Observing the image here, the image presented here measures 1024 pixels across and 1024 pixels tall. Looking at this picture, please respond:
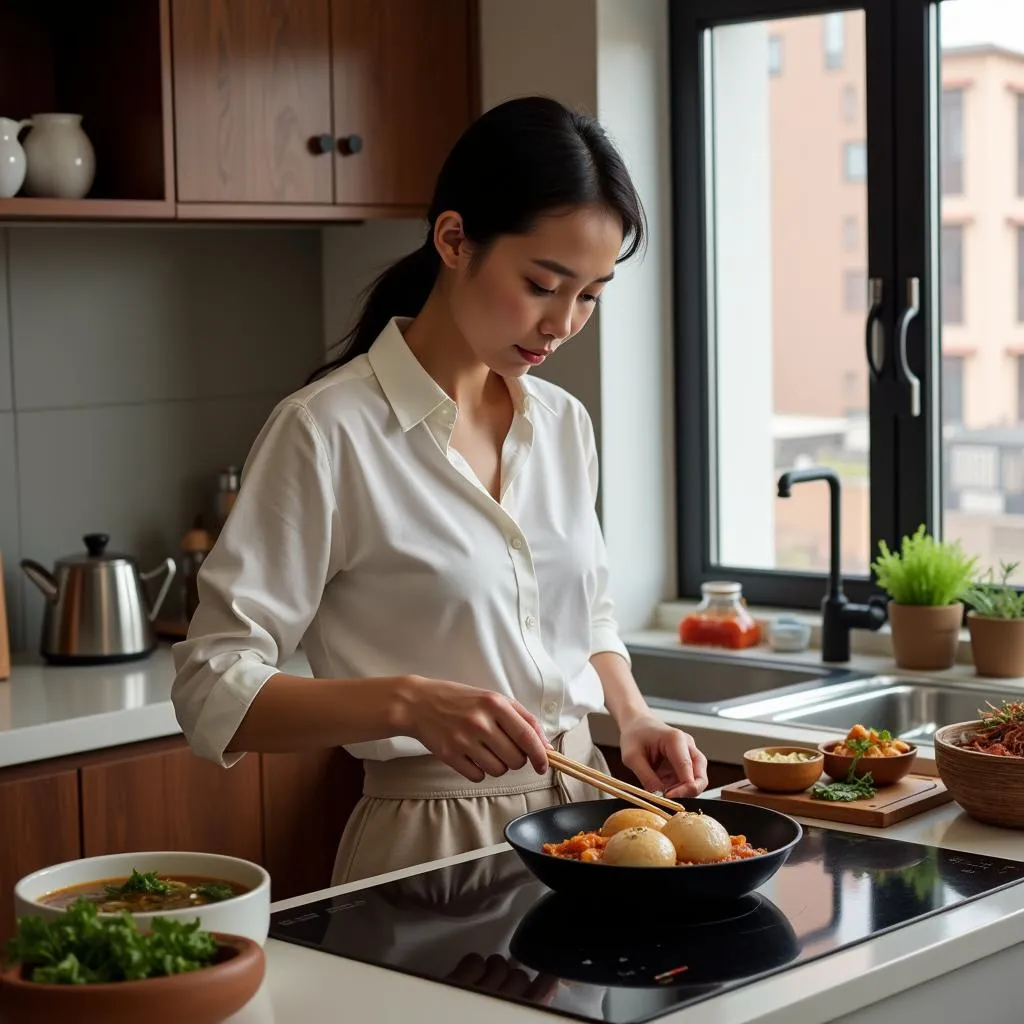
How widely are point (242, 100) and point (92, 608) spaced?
942mm

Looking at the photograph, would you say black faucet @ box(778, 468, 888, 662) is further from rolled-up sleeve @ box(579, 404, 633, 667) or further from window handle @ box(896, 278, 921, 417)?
rolled-up sleeve @ box(579, 404, 633, 667)

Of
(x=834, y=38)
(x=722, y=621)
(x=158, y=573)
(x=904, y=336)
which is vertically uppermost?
(x=834, y=38)

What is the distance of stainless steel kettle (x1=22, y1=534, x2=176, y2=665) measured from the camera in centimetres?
305

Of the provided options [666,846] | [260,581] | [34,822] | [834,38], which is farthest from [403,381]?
[834,38]

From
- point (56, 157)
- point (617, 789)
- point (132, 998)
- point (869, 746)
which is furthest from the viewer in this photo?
point (56, 157)

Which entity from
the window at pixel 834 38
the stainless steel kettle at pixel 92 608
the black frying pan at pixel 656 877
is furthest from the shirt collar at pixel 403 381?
the window at pixel 834 38

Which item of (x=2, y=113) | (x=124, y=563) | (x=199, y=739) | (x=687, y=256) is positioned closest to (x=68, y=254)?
(x=2, y=113)

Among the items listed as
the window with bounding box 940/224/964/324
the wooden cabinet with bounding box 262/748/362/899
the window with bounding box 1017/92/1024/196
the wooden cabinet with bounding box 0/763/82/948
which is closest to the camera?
the wooden cabinet with bounding box 0/763/82/948

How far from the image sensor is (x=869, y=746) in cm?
213

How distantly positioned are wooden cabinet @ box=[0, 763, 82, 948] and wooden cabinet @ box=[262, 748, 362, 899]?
0.38 meters

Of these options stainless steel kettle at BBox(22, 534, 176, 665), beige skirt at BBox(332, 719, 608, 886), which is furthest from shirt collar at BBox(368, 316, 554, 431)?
stainless steel kettle at BBox(22, 534, 176, 665)

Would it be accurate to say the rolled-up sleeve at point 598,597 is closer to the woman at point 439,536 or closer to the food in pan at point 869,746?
the woman at point 439,536

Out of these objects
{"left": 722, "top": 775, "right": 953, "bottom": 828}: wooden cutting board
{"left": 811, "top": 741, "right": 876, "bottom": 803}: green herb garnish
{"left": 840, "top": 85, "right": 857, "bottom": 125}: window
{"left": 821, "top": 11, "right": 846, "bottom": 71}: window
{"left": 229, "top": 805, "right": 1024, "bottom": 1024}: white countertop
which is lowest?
{"left": 229, "top": 805, "right": 1024, "bottom": 1024}: white countertop

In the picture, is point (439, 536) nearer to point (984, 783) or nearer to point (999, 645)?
point (984, 783)
